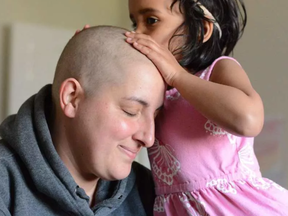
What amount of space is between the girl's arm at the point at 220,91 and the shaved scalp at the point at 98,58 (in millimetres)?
30

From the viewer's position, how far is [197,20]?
3.36 ft

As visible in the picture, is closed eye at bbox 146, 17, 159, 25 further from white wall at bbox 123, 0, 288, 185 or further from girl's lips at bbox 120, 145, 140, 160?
white wall at bbox 123, 0, 288, 185

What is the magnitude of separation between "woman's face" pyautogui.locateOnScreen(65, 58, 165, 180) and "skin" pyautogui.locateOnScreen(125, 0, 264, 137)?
44 mm

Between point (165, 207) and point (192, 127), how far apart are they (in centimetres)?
21

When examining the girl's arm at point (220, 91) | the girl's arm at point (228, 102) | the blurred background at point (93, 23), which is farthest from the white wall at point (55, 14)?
the girl's arm at point (228, 102)

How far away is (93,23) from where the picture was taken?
186 cm

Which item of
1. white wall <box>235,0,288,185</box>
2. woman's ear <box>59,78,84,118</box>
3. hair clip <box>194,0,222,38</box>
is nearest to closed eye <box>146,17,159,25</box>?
hair clip <box>194,0,222,38</box>

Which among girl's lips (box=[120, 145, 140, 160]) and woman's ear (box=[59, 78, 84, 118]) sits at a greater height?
woman's ear (box=[59, 78, 84, 118])

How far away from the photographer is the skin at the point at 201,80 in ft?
2.73

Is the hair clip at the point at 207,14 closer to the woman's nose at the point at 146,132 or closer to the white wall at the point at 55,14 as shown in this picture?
the woman's nose at the point at 146,132

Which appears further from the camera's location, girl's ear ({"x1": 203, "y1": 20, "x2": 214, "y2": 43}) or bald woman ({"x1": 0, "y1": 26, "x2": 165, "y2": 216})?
girl's ear ({"x1": 203, "y1": 20, "x2": 214, "y2": 43})

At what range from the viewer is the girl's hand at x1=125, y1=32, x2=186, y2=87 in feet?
3.04

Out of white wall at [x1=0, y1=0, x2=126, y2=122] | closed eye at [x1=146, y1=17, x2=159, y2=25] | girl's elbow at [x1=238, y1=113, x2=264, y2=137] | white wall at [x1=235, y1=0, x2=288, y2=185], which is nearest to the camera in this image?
girl's elbow at [x1=238, y1=113, x2=264, y2=137]

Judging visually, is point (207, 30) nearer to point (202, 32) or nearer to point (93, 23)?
point (202, 32)
